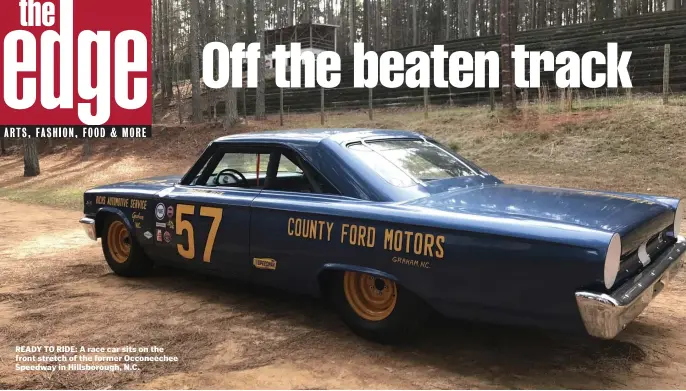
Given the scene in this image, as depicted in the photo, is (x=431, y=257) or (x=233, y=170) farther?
(x=233, y=170)

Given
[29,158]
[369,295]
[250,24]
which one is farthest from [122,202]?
[250,24]

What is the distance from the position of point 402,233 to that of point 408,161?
86cm

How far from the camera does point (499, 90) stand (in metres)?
20.9

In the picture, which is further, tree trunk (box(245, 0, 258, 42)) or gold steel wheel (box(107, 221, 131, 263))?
tree trunk (box(245, 0, 258, 42))

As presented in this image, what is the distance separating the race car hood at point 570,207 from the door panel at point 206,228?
1.31 meters

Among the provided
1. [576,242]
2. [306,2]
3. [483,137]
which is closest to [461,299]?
[576,242]

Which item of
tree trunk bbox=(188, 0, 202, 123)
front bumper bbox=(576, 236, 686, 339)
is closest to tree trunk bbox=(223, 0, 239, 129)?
tree trunk bbox=(188, 0, 202, 123)

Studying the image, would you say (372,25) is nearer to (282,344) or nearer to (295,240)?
(295,240)

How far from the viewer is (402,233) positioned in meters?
3.13

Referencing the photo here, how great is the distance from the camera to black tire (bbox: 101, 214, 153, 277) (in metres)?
5.02

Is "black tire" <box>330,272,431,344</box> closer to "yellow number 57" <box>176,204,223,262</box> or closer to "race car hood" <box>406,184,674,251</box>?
"race car hood" <box>406,184,674,251</box>

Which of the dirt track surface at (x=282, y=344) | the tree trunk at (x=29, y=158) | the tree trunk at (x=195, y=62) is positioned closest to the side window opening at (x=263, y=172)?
the dirt track surface at (x=282, y=344)

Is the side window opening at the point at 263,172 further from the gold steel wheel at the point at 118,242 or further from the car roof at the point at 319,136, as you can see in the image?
the gold steel wheel at the point at 118,242

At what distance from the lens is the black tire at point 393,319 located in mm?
3252
